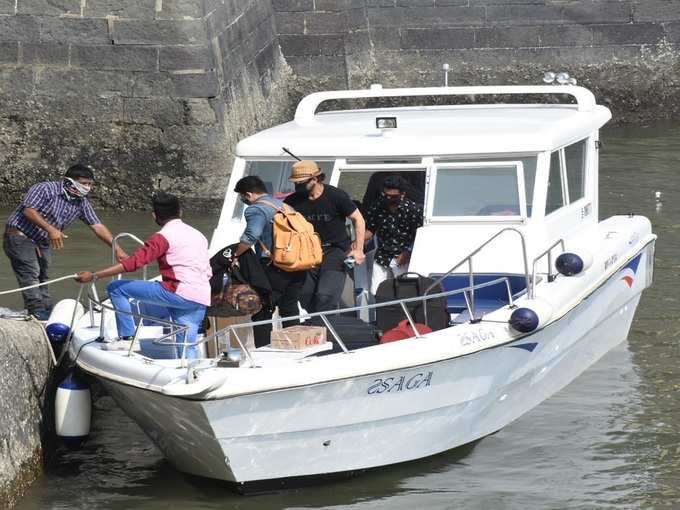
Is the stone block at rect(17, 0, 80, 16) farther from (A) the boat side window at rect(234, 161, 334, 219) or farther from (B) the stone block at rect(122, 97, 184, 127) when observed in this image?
(A) the boat side window at rect(234, 161, 334, 219)

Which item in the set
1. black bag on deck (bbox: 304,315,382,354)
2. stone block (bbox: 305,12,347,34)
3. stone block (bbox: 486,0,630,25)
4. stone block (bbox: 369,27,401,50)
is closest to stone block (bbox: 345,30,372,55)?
stone block (bbox: 369,27,401,50)

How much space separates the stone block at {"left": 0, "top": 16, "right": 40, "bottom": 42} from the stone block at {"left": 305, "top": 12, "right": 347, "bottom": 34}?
4.91 meters

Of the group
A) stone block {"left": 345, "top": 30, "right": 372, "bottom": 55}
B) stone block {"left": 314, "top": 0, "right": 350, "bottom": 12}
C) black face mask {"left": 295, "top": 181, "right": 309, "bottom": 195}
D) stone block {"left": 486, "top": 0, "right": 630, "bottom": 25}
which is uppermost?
stone block {"left": 314, "top": 0, "right": 350, "bottom": 12}

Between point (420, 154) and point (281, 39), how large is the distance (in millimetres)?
9720

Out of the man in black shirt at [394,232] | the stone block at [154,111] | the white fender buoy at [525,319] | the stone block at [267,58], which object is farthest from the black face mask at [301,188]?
the stone block at [267,58]

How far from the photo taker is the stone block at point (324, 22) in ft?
63.3

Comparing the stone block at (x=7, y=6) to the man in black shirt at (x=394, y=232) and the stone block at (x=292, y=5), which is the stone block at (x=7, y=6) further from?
the man in black shirt at (x=394, y=232)

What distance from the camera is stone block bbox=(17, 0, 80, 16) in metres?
15.2

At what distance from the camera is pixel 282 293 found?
927 cm

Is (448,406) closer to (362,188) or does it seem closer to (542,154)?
(542,154)

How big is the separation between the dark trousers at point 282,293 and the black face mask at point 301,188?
1.89 feet

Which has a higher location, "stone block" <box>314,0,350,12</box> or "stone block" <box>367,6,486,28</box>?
"stone block" <box>314,0,350,12</box>

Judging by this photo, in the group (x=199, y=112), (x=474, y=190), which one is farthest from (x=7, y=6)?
(x=474, y=190)

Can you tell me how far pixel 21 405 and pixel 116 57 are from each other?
7.31m
